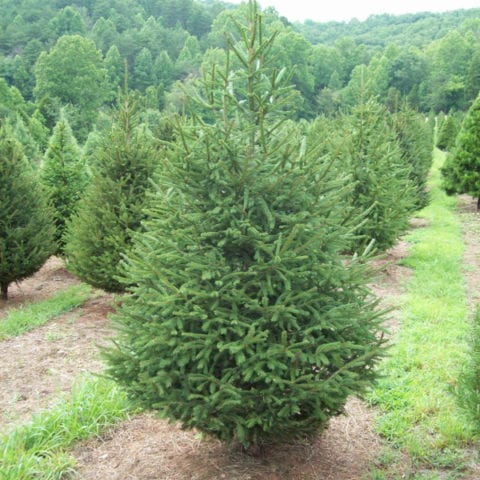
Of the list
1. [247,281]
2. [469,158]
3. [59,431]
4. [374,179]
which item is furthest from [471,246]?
[59,431]

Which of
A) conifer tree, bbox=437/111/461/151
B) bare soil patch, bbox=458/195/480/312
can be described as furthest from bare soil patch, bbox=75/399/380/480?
conifer tree, bbox=437/111/461/151

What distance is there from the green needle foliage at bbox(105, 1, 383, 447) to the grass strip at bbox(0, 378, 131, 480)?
99 cm

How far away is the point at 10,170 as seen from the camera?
9539 mm

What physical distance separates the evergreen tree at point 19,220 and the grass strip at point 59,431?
4534 mm

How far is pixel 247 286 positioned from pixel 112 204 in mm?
5270

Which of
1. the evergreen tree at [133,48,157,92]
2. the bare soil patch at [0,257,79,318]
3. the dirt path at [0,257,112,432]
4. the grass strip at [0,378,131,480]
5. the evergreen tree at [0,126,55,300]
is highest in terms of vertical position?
the evergreen tree at [133,48,157,92]

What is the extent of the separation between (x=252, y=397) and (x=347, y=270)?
118cm

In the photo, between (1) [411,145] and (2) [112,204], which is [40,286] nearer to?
(2) [112,204]

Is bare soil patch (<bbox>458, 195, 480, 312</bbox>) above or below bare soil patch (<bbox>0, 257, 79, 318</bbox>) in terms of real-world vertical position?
above

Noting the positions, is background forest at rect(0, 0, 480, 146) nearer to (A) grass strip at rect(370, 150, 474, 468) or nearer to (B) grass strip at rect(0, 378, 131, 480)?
(A) grass strip at rect(370, 150, 474, 468)

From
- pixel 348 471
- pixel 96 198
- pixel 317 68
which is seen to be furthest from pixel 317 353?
pixel 317 68

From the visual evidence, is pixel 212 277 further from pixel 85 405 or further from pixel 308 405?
pixel 85 405

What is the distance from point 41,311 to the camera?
30.3 ft

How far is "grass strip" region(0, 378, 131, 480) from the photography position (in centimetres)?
413
